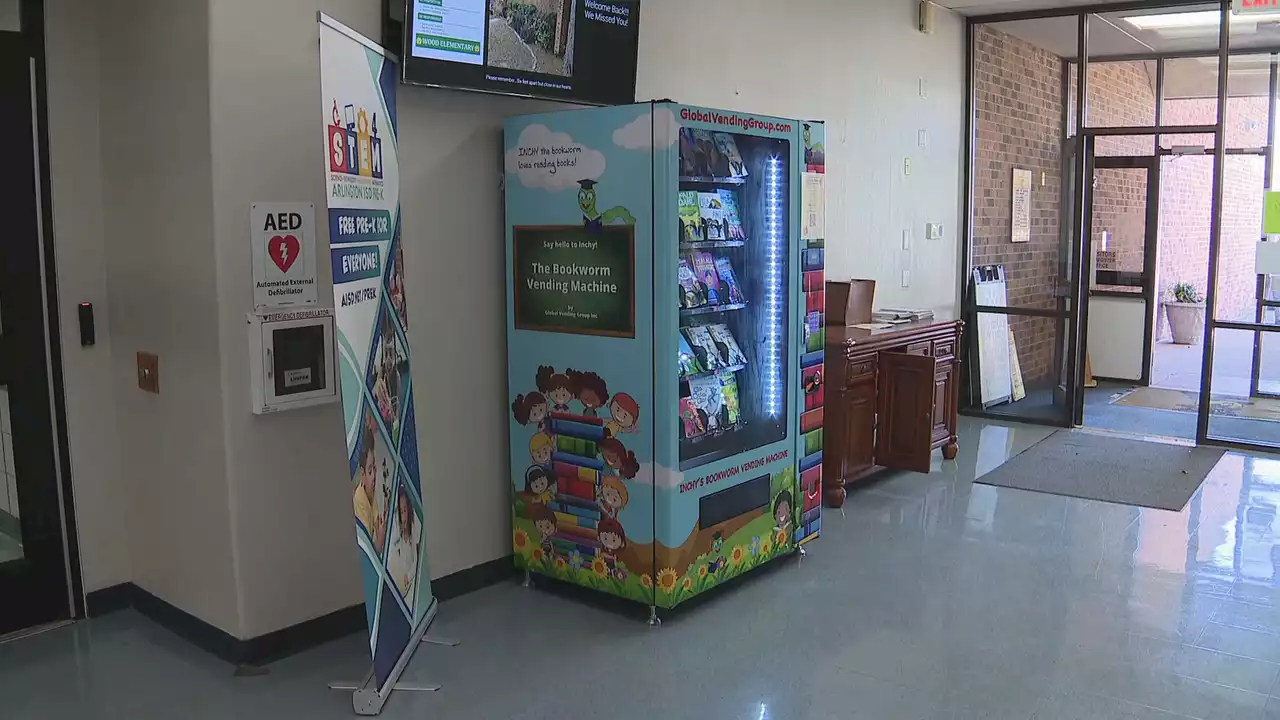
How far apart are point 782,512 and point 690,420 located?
760 millimetres

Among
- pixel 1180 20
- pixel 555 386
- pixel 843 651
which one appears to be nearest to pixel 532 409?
pixel 555 386

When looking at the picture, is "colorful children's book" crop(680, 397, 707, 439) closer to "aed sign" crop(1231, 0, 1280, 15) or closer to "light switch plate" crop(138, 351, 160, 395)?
"light switch plate" crop(138, 351, 160, 395)

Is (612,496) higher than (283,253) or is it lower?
lower

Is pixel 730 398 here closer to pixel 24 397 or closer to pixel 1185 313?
pixel 24 397

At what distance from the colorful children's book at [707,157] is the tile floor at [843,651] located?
1.65 meters

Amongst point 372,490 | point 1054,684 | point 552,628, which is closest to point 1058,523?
point 1054,684

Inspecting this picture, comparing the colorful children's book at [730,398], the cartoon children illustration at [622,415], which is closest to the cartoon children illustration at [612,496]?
the cartoon children illustration at [622,415]

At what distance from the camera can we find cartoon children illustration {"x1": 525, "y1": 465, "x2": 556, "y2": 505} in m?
3.96

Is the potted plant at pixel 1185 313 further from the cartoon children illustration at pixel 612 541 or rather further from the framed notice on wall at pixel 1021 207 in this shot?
the cartoon children illustration at pixel 612 541

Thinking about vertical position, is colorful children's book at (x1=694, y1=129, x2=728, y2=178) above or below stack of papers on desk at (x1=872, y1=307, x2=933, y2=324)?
above

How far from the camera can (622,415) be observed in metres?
3.72

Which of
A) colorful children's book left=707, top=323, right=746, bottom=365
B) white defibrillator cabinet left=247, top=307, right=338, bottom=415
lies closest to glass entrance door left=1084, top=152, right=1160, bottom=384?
colorful children's book left=707, top=323, right=746, bottom=365

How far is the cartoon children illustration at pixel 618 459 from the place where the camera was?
3.71 metres

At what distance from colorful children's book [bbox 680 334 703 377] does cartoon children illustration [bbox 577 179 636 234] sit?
0.51m
